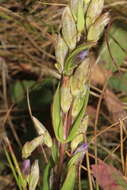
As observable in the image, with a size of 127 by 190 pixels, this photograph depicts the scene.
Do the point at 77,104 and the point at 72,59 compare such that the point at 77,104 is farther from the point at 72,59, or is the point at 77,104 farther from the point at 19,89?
the point at 19,89

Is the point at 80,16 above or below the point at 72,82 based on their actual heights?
above

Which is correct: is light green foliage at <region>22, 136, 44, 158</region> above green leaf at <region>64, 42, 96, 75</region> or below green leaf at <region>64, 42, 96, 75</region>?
below

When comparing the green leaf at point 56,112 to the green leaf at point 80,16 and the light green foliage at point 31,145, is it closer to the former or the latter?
the light green foliage at point 31,145

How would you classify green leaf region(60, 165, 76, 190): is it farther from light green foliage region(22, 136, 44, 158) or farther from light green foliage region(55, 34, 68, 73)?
light green foliage region(55, 34, 68, 73)

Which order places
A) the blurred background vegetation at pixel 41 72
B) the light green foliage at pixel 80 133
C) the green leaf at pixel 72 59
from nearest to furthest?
1. the green leaf at pixel 72 59
2. the light green foliage at pixel 80 133
3. the blurred background vegetation at pixel 41 72

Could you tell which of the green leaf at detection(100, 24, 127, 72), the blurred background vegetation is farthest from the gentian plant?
the green leaf at detection(100, 24, 127, 72)

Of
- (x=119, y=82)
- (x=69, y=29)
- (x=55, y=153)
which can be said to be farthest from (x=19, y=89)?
(x=69, y=29)

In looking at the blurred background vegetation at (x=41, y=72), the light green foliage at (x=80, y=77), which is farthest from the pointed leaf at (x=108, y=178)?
the blurred background vegetation at (x=41, y=72)

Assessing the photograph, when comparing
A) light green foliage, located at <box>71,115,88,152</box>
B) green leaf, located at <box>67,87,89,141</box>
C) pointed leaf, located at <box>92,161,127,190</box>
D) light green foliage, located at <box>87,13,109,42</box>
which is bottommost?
pointed leaf, located at <box>92,161,127,190</box>

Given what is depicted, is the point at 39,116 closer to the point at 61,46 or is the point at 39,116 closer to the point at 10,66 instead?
the point at 10,66
